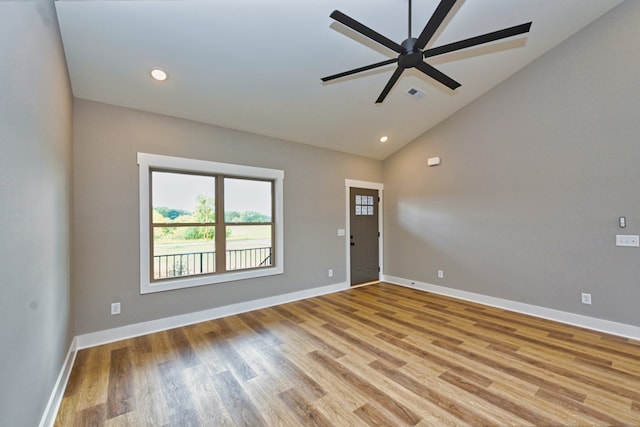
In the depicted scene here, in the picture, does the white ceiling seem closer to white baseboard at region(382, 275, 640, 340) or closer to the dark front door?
the dark front door

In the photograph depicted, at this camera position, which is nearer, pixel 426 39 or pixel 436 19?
pixel 436 19

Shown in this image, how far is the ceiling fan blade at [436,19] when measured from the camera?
1.67m

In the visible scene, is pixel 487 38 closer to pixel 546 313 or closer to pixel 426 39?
pixel 426 39

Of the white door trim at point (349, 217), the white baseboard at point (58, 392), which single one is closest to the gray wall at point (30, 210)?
the white baseboard at point (58, 392)

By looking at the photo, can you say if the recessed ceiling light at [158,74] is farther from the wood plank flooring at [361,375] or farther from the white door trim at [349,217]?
the white door trim at [349,217]

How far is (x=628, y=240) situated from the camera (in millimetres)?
3014

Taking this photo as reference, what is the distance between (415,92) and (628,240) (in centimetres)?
310

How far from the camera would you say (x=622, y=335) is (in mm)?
3020

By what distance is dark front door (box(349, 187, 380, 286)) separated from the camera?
17.9 ft

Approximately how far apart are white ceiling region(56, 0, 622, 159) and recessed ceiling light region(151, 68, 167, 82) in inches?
2.2

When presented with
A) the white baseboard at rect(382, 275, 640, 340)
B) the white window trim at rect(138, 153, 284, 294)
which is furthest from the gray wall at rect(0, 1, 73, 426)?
the white baseboard at rect(382, 275, 640, 340)

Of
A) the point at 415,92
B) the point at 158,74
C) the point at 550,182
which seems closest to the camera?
the point at 158,74

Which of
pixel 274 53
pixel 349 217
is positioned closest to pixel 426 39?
pixel 274 53

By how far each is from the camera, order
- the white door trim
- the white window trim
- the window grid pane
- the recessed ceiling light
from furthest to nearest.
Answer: the white door trim → the window grid pane → the white window trim → the recessed ceiling light
